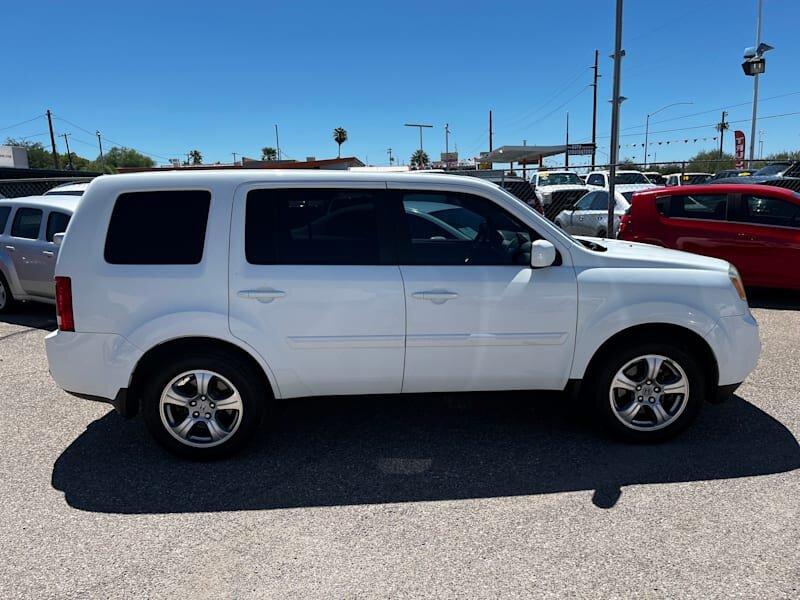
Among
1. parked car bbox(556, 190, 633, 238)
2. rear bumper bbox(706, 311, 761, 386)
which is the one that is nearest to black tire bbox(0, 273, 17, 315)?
rear bumper bbox(706, 311, 761, 386)

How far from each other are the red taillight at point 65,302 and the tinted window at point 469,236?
202 cm

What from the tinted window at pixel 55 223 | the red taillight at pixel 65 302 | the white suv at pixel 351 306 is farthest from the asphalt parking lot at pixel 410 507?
the tinted window at pixel 55 223

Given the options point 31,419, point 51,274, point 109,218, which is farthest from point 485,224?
point 51,274

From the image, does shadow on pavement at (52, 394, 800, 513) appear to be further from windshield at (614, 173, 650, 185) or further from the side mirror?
windshield at (614, 173, 650, 185)

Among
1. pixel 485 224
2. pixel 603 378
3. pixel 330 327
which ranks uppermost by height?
pixel 485 224

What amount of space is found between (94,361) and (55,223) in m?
5.09

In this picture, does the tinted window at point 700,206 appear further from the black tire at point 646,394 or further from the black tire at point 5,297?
the black tire at point 5,297

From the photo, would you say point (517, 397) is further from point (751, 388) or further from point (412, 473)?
point (751, 388)

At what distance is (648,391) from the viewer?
4027 millimetres

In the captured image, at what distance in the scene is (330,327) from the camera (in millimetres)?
3748

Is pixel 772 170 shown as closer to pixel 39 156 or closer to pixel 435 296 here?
pixel 435 296

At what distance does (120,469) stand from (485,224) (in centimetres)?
275

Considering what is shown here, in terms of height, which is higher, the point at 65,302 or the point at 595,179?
the point at 595,179

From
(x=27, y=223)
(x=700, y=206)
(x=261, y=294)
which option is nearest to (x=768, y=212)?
(x=700, y=206)
